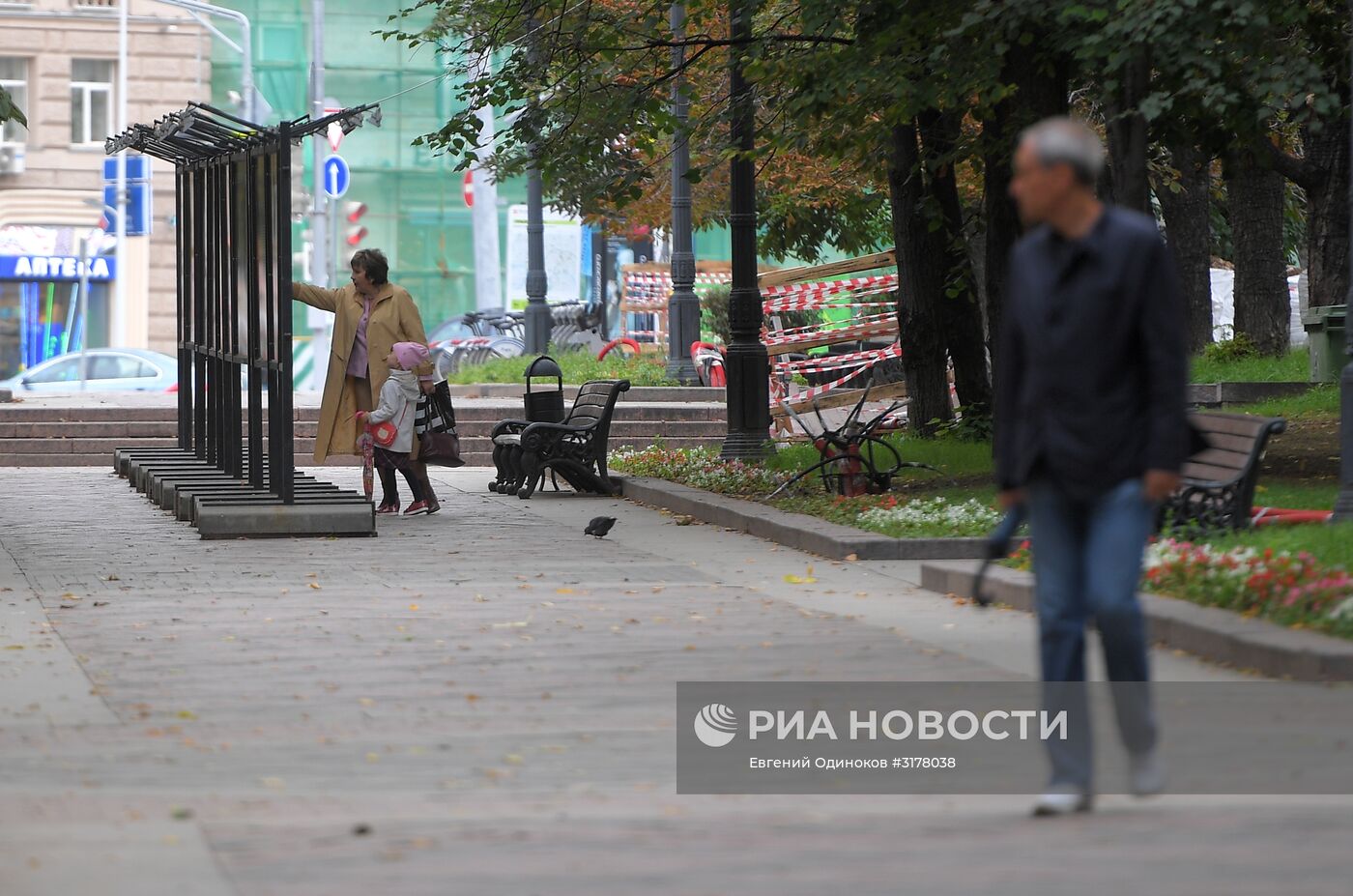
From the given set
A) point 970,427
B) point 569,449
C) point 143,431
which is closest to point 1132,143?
point 970,427

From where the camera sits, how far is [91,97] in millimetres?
42031

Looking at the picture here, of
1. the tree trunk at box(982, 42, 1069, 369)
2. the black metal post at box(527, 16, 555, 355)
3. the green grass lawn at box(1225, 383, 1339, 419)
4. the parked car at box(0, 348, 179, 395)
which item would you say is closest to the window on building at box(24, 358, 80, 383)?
the parked car at box(0, 348, 179, 395)

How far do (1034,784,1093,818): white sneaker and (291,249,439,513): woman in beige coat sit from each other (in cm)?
1005

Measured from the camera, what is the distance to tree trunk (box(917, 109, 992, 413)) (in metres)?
18.2

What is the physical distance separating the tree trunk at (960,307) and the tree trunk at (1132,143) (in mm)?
4929

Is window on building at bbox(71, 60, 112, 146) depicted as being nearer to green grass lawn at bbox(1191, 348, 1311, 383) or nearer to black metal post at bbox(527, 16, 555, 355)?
black metal post at bbox(527, 16, 555, 355)

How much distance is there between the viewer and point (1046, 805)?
17.3 feet

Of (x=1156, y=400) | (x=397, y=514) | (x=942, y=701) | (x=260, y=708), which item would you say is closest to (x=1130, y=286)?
(x=1156, y=400)

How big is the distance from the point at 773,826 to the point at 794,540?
7567 mm

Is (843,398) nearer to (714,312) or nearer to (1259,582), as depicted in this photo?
(714,312)

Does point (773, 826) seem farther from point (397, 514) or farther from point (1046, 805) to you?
point (397, 514)

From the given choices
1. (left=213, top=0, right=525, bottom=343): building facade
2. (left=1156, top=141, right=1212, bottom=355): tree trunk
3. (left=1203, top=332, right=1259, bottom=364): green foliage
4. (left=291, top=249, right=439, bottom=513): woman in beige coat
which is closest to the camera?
(left=291, top=249, right=439, bottom=513): woman in beige coat

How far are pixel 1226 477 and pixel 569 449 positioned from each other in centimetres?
804

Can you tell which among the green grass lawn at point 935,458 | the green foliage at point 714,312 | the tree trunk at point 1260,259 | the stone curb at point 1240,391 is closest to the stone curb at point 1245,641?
the green grass lawn at point 935,458
